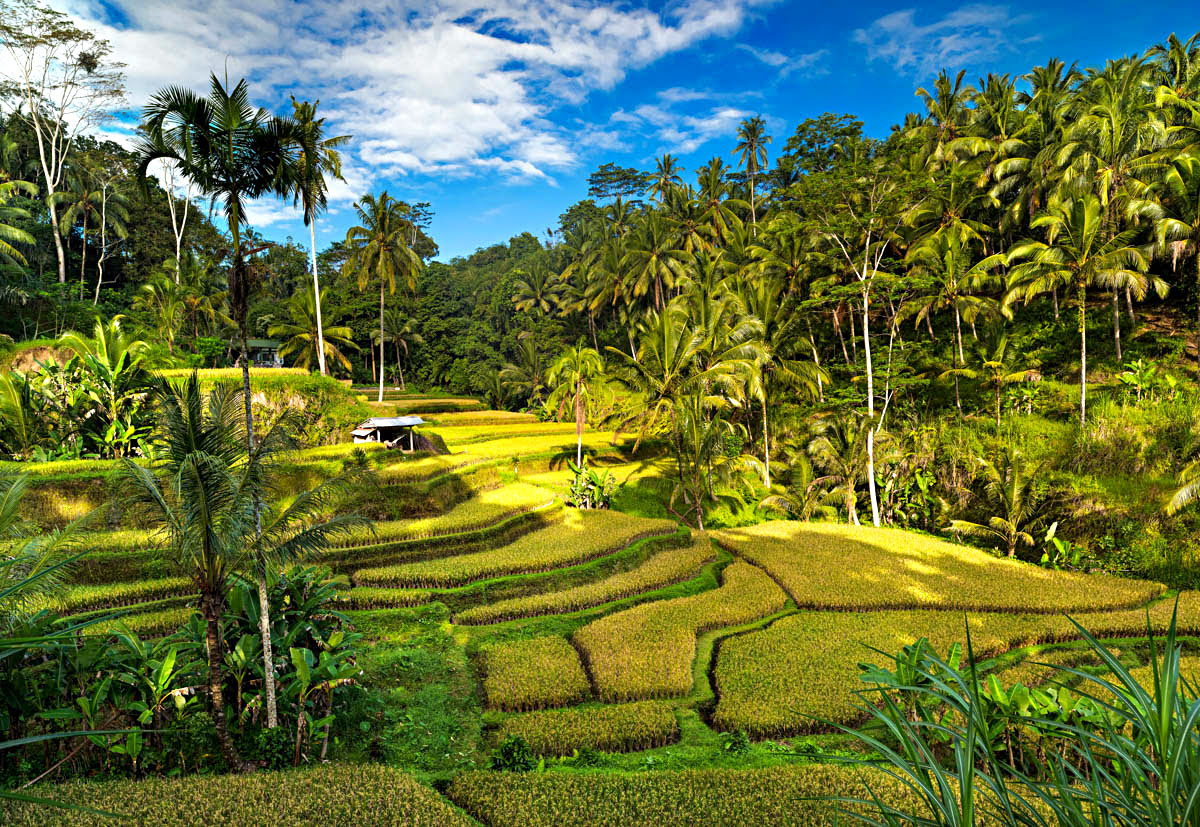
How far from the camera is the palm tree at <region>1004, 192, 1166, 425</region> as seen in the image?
15.3 m

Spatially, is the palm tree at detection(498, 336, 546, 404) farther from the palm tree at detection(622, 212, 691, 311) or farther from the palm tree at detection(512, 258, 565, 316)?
the palm tree at detection(622, 212, 691, 311)

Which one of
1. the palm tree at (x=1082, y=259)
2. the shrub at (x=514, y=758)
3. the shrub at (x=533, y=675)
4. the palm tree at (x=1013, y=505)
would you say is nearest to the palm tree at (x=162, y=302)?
the shrub at (x=533, y=675)

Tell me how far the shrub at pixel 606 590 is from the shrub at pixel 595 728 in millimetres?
3125

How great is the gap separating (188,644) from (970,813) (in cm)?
807

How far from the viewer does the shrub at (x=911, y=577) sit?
35.4ft

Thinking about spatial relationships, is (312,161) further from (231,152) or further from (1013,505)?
(1013,505)

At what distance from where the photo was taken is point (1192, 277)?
18688 mm

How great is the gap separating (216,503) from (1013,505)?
1705 cm

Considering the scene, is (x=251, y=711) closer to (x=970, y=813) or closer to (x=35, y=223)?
(x=970, y=813)

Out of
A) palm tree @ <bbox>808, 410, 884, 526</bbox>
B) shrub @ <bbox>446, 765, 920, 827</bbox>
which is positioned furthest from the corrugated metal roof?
shrub @ <bbox>446, 765, 920, 827</bbox>

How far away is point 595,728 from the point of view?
22.5ft

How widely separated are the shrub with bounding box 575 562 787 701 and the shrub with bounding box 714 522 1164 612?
0.93 metres

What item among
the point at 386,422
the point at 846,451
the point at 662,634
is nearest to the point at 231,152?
the point at 662,634

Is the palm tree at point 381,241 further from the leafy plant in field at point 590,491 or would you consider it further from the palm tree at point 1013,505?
the palm tree at point 1013,505
